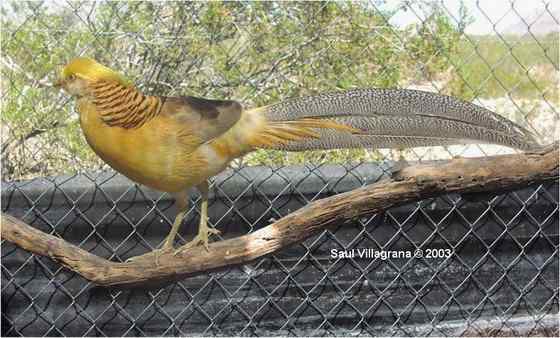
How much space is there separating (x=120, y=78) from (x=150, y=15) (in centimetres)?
92

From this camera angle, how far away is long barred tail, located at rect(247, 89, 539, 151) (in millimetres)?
1261

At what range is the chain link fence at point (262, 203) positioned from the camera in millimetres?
1817

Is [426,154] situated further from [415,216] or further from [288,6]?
[288,6]

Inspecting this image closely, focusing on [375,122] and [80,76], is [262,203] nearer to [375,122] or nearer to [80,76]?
[375,122]

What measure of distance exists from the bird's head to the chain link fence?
24.8 inches

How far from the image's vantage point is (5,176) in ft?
6.94

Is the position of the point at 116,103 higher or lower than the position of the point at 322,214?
higher

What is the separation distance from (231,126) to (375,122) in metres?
0.24

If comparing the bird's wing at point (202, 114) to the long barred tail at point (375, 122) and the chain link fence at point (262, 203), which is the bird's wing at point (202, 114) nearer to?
the long barred tail at point (375, 122)

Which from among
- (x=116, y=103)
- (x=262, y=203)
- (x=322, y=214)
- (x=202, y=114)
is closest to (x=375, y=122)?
(x=322, y=214)

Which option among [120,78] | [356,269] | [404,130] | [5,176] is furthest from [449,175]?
[5,176]

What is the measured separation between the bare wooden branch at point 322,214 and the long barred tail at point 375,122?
5 centimetres

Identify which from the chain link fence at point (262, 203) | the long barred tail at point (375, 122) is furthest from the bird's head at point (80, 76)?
the chain link fence at point (262, 203)

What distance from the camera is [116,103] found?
114 centimetres
